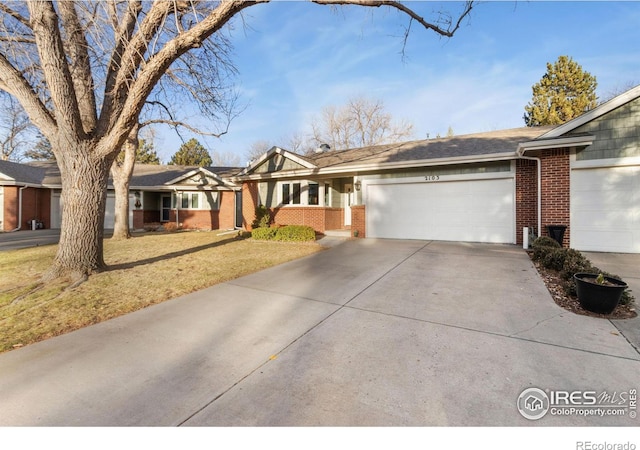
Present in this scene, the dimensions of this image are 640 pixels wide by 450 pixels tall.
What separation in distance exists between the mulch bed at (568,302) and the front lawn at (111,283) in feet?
19.3

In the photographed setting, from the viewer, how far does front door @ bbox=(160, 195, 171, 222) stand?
20297mm

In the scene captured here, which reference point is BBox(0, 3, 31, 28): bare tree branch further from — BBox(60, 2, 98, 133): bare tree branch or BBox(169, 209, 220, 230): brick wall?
BBox(169, 209, 220, 230): brick wall

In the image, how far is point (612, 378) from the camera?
2.56 m

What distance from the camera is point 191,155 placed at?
117ft

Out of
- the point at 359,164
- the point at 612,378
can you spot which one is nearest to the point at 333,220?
the point at 359,164

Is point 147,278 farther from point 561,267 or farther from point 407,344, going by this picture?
point 561,267

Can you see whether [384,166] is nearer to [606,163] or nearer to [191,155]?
[606,163]

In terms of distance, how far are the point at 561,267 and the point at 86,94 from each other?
35.6ft

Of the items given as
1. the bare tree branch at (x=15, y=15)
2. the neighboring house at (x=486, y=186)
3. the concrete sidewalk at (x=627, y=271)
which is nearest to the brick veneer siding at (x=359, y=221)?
the neighboring house at (x=486, y=186)

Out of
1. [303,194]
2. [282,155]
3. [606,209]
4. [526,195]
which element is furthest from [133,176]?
[606,209]

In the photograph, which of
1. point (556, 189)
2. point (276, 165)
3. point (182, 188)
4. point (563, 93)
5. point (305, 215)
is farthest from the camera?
point (563, 93)

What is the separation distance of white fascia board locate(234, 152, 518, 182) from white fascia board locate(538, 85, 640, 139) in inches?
47.6

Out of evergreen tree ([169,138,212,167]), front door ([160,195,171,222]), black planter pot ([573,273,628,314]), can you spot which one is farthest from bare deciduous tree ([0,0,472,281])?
evergreen tree ([169,138,212,167])

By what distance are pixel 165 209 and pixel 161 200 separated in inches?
28.4
